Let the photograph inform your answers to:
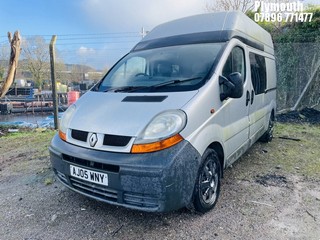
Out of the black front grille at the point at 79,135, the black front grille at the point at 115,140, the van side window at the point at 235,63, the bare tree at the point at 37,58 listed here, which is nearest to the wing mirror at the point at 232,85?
the van side window at the point at 235,63

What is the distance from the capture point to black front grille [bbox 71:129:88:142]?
2628mm

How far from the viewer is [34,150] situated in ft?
18.8

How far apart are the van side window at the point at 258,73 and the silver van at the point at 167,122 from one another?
0.13 meters

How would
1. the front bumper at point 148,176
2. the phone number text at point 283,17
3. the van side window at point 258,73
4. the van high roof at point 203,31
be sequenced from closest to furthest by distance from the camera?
the front bumper at point 148,176 → the van high roof at point 203,31 → the van side window at point 258,73 → the phone number text at point 283,17

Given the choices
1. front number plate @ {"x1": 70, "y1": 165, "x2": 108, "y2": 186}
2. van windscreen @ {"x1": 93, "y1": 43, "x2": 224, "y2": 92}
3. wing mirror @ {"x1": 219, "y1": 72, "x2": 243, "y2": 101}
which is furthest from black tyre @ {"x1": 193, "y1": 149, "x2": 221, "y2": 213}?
front number plate @ {"x1": 70, "y1": 165, "x2": 108, "y2": 186}

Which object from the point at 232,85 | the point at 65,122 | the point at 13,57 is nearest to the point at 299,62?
the point at 232,85

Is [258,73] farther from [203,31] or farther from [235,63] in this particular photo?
[203,31]

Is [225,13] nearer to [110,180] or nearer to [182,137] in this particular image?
[182,137]

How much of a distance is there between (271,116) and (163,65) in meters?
3.44

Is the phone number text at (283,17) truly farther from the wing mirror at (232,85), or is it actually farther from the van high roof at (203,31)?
the wing mirror at (232,85)

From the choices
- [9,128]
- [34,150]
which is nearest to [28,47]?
[9,128]

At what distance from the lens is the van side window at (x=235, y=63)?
3.18 metres

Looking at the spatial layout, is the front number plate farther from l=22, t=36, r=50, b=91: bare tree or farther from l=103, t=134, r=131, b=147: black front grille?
l=22, t=36, r=50, b=91: bare tree

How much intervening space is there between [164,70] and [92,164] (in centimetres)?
147
